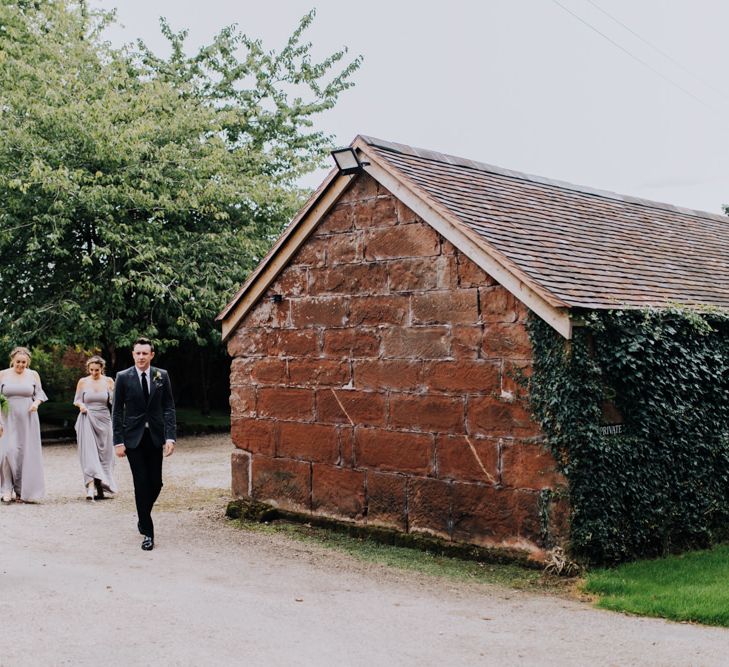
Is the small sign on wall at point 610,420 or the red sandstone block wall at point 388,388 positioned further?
the red sandstone block wall at point 388,388

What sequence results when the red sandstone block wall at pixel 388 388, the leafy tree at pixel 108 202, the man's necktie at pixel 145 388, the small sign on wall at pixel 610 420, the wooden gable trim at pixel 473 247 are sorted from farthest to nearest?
the leafy tree at pixel 108 202 → the man's necktie at pixel 145 388 → the red sandstone block wall at pixel 388 388 → the small sign on wall at pixel 610 420 → the wooden gable trim at pixel 473 247

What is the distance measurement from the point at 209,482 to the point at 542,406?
7579mm

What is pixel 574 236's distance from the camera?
36.5ft

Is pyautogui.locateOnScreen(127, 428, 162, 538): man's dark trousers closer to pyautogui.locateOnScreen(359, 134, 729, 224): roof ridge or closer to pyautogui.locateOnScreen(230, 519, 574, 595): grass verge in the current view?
pyautogui.locateOnScreen(230, 519, 574, 595): grass verge

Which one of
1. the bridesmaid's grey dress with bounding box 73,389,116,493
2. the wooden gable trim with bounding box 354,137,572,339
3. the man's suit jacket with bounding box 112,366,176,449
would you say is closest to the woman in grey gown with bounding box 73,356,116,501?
the bridesmaid's grey dress with bounding box 73,389,116,493

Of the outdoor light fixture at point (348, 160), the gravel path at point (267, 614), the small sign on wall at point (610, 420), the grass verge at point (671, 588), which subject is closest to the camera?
the gravel path at point (267, 614)

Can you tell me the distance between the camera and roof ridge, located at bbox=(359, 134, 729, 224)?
1127 cm

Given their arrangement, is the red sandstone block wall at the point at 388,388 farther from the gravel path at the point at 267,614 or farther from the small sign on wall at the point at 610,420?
the gravel path at the point at 267,614

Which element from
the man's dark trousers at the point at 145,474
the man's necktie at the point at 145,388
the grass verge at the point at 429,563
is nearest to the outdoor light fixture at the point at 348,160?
the man's necktie at the point at 145,388

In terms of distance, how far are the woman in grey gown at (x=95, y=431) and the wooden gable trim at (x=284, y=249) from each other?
87.6 inches

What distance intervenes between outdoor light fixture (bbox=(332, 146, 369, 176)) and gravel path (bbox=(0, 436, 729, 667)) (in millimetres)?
4223

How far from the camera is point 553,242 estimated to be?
10469 millimetres

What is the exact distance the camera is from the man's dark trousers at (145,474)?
380 inches

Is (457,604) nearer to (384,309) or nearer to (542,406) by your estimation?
(542,406)
